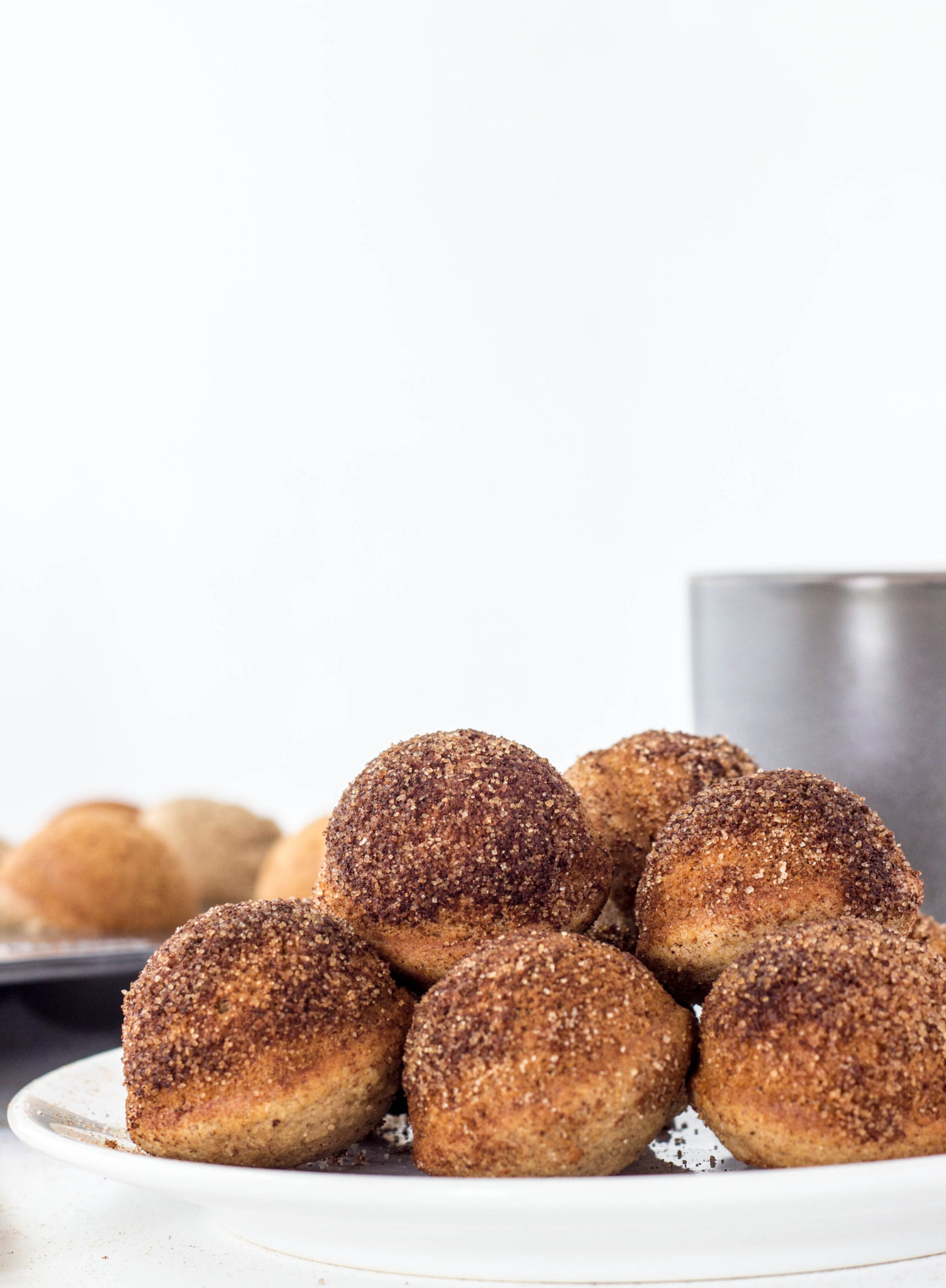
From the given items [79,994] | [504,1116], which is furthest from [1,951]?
[504,1116]

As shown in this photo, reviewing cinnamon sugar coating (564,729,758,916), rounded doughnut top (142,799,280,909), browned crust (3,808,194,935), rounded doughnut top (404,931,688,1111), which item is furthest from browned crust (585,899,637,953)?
rounded doughnut top (142,799,280,909)

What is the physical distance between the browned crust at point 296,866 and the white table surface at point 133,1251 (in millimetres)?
339

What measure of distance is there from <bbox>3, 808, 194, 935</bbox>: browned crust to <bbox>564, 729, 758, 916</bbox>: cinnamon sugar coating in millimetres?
583

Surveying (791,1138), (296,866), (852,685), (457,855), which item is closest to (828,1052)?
(791,1138)

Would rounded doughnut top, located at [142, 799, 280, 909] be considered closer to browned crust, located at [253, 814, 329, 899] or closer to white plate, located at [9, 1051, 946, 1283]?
browned crust, located at [253, 814, 329, 899]

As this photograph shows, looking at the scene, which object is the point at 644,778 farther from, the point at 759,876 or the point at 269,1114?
the point at 269,1114

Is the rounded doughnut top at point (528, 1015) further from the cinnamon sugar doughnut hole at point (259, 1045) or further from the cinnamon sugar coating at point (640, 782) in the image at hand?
the cinnamon sugar coating at point (640, 782)

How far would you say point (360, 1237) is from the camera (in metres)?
0.58

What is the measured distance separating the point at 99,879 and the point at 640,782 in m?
0.65

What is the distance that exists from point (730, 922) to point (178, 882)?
0.78 meters

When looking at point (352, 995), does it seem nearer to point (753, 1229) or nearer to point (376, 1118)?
point (376, 1118)

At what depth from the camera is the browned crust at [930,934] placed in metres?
0.74

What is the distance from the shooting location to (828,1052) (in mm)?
534

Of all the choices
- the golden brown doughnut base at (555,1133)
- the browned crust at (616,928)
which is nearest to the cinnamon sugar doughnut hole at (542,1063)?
the golden brown doughnut base at (555,1133)
